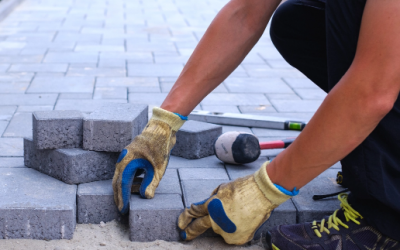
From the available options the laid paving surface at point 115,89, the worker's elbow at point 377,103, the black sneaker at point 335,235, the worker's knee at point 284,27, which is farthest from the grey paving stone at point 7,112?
the worker's elbow at point 377,103

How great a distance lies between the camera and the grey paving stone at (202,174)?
7.47ft

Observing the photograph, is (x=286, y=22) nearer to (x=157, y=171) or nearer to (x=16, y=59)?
(x=157, y=171)

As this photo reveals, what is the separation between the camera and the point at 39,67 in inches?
180

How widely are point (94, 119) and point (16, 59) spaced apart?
3151 mm

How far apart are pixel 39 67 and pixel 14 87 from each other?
0.71 metres

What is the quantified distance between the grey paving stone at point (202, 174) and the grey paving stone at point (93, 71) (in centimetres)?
221

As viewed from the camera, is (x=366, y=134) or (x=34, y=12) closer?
(x=366, y=134)

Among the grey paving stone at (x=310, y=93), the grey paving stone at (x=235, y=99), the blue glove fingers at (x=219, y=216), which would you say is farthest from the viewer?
the grey paving stone at (x=310, y=93)

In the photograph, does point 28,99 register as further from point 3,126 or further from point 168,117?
point 168,117

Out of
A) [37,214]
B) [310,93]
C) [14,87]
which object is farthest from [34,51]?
[37,214]

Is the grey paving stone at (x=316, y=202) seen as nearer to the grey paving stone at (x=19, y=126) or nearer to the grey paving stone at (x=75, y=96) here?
the grey paving stone at (x=19, y=126)

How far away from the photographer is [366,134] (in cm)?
148

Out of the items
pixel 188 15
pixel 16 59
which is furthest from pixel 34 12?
pixel 16 59

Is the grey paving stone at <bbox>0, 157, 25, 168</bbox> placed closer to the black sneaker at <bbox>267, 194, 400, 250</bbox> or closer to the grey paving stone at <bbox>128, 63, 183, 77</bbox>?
the black sneaker at <bbox>267, 194, 400, 250</bbox>
